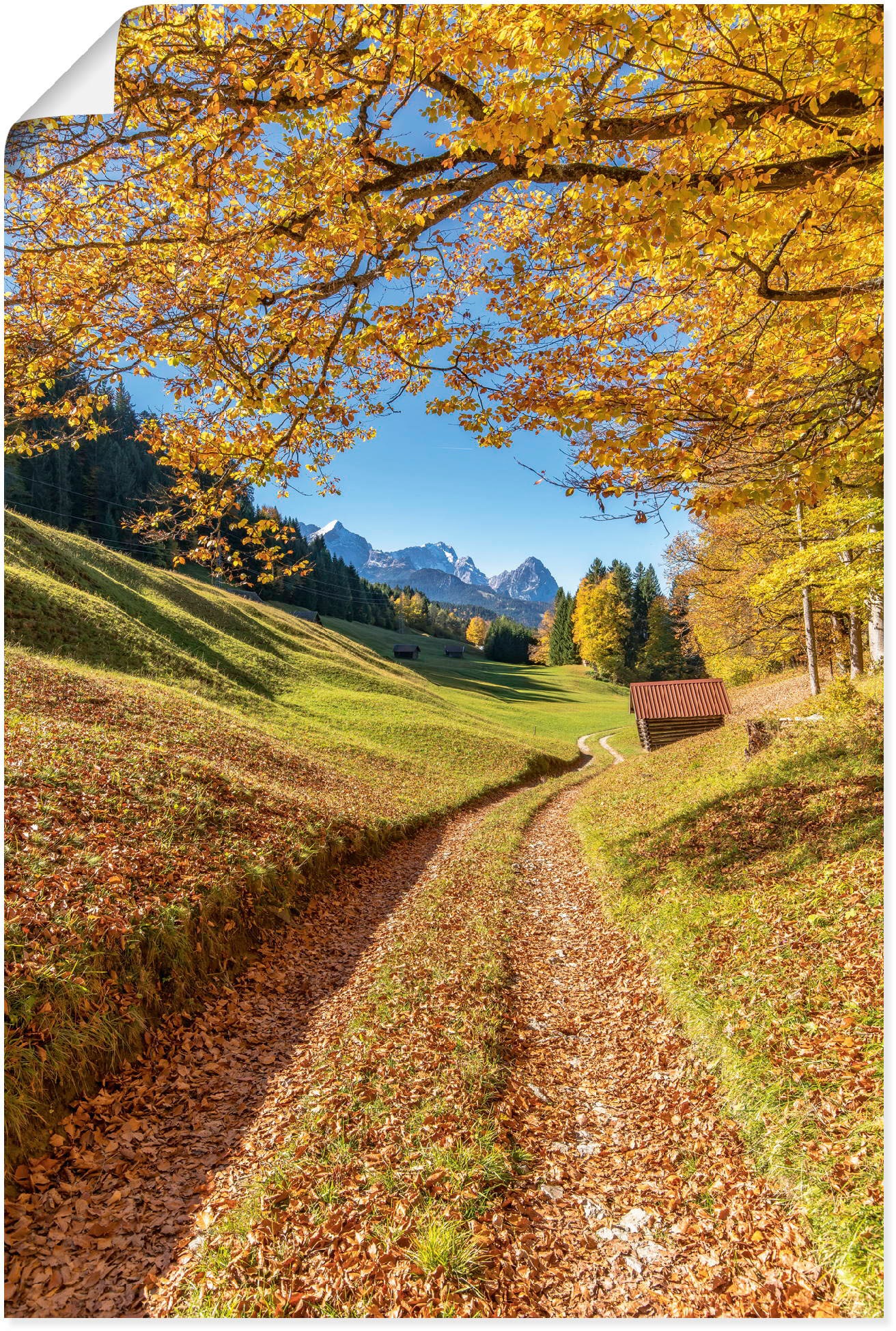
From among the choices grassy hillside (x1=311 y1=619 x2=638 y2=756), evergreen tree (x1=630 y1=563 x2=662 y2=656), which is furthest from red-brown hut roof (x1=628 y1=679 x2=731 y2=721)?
grassy hillside (x1=311 y1=619 x2=638 y2=756)

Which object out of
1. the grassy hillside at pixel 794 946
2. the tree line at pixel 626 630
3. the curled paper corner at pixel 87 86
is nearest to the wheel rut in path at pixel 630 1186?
the grassy hillside at pixel 794 946

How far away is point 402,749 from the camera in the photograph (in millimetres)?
22531

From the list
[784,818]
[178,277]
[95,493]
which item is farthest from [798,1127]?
[95,493]

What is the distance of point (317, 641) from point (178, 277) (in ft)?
118

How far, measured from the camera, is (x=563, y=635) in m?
29.5

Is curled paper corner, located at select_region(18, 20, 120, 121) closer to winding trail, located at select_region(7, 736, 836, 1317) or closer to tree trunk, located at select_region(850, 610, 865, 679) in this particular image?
winding trail, located at select_region(7, 736, 836, 1317)

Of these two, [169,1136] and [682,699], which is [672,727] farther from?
[169,1136]

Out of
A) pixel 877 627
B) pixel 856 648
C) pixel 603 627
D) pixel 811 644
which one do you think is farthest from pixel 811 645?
pixel 877 627

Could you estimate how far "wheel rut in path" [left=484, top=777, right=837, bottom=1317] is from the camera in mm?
3096

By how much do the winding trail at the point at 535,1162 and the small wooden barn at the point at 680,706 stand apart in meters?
19.6

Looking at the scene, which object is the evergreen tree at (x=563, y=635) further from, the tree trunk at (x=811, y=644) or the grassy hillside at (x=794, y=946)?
the grassy hillside at (x=794, y=946)

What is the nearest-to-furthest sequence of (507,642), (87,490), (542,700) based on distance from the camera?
1. (87,490)
2. (542,700)
3. (507,642)

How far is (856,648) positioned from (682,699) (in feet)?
33.5

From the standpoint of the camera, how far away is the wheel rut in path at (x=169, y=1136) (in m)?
3.45
